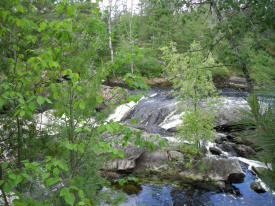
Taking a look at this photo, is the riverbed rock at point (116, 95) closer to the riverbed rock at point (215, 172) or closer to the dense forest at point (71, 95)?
the dense forest at point (71, 95)

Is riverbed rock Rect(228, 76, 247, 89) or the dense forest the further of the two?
riverbed rock Rect(228, 76, 247, 89)

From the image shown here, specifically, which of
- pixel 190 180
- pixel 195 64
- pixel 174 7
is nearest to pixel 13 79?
pixel 174 7

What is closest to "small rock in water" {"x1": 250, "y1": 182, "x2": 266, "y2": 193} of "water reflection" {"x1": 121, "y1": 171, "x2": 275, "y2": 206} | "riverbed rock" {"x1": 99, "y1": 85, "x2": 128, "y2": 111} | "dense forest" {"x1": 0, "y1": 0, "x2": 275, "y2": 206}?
"water reflection" {"x1": 121, "y1": 171, "x2": 275, "y2": 206}

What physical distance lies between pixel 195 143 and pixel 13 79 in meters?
7.07

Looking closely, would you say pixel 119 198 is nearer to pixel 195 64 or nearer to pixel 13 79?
pixel 13 79

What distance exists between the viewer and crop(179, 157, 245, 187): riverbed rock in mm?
7383

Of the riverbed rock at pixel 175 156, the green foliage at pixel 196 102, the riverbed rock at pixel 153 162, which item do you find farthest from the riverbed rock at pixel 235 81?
the riverbed rock at pixel 153 162

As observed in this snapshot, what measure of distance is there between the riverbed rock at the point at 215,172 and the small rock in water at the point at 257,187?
1.35 feet

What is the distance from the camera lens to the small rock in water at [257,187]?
22.4 ft

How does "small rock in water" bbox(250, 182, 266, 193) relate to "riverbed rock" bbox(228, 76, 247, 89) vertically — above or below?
below

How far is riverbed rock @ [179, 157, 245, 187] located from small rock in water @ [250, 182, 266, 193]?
1.35 feet

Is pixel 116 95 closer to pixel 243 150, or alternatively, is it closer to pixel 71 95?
pixel 71 95

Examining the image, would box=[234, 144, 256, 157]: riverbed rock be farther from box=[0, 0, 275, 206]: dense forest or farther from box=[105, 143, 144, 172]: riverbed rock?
box=[0, 0, 275, 206]: dense forest

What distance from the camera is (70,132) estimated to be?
2639 millimetres
